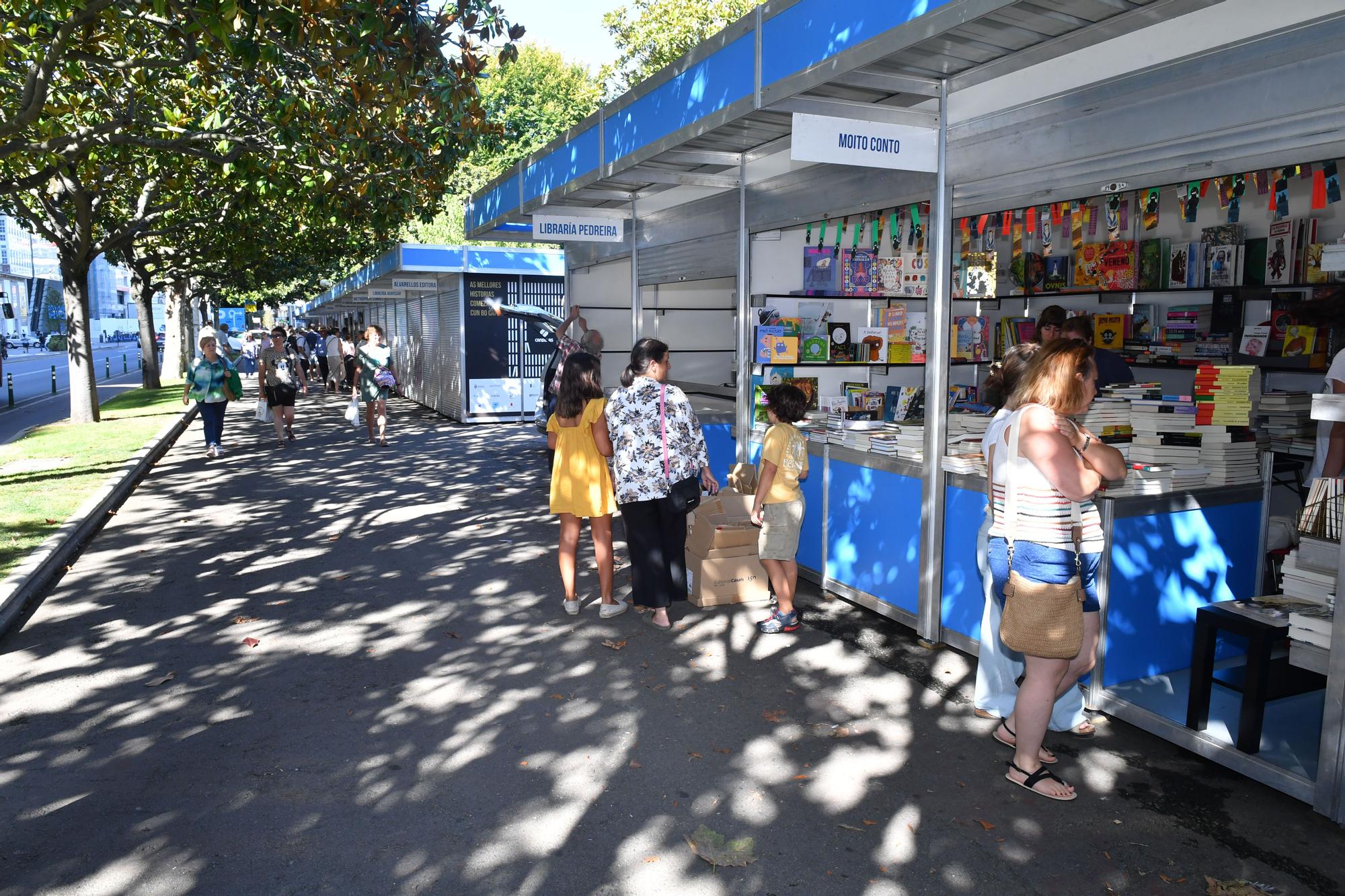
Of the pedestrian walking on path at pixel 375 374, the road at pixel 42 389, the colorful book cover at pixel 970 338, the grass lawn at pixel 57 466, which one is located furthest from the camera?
the road at pixel 42 389

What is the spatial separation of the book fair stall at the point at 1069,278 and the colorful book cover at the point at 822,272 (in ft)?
0.07

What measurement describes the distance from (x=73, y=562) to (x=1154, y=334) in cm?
940

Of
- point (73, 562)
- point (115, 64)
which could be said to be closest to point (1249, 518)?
point (73, 562)

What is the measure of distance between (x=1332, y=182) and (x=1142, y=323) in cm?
437

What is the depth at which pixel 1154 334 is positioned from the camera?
28.8 feet

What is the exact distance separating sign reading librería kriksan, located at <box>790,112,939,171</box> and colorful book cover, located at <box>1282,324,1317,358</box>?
3.84m

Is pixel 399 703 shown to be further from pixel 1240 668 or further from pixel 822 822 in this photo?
pixel 1240 668

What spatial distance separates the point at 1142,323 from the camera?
29.1 ft

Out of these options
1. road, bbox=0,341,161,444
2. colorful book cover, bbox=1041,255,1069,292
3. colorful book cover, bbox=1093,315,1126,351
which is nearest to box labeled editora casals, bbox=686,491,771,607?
colorful book cover, bbox=1093,315,1126,351

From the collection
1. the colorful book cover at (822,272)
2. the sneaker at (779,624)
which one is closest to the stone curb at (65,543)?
the sneaker at (779,624)

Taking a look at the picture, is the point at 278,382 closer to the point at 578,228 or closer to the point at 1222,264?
the point at 578,228

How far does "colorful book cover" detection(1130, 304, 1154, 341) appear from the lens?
346 inches

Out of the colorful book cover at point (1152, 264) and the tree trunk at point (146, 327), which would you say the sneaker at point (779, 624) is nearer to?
the colorful book cover at point (1152, 264)

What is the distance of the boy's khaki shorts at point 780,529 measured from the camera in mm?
6047
